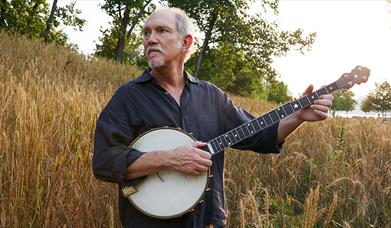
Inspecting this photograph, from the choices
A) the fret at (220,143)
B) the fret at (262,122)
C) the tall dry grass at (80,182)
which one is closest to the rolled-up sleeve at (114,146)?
the tall dry grass at (80,182)

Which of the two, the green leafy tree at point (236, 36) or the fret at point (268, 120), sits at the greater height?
the green leafy tree at point (236, 36)

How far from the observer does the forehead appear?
217cm

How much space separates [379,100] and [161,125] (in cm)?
8144

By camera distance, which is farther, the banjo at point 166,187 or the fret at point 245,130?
the fret at point 245,130

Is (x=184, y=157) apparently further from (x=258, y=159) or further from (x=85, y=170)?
(x=258, y=159)

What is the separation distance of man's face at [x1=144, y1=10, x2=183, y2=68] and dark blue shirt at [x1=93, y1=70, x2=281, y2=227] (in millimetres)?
107

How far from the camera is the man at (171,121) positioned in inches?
73.6

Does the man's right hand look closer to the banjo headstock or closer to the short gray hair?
the short gray hair

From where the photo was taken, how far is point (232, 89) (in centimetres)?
4141

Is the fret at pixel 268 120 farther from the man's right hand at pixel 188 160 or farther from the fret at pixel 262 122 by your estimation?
the man's right hand at pixel 188 160

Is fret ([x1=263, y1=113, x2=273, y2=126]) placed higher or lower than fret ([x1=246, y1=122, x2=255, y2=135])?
higher

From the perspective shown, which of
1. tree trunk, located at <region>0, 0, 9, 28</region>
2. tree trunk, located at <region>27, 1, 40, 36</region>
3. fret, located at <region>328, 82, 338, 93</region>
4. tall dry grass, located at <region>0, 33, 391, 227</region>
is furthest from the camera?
tree trunk, located at <region>27, 1, 40, 36</region>

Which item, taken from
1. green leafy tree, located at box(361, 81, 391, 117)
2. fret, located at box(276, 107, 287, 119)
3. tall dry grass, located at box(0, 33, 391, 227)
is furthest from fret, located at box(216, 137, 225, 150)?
green leafy tree, located at box(361, 81, 391, 117)

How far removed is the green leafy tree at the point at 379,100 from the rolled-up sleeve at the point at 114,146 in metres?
76.3
